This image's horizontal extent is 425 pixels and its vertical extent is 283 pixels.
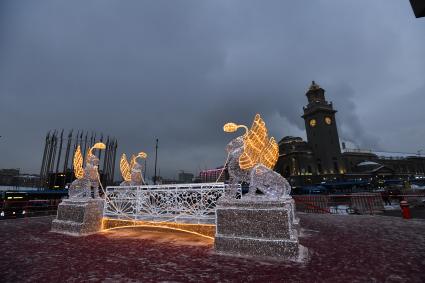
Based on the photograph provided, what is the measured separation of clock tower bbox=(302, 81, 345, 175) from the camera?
51562mm

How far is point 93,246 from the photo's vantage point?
5957 mm

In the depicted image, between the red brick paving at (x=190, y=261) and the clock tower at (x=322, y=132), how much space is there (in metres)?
49.3

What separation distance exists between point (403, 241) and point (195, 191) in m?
5.85

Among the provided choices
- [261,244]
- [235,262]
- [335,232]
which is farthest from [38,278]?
[335,232]

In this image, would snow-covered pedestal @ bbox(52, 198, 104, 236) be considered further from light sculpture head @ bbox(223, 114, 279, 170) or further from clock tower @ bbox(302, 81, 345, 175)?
clock tower @ bbox(302, 81, 345, 175)

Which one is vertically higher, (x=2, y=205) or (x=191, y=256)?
(x=2, y=205)

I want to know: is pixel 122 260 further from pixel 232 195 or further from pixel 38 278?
pixel 232 195

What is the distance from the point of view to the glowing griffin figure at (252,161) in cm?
571

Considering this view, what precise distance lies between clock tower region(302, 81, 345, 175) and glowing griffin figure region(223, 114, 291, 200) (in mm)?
51085

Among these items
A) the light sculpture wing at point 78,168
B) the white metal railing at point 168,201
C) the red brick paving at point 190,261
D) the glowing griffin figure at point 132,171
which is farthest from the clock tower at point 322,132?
the light sculpture wing at point 78,168

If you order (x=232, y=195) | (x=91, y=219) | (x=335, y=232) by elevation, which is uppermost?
(x=232, y=195)

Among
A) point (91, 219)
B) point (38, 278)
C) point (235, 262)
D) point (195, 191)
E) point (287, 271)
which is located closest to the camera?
point (38, 278)

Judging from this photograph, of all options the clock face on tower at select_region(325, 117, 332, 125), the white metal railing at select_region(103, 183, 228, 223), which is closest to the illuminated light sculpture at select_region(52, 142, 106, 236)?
the white metal railing at select_region(103, 183, 228, 223)

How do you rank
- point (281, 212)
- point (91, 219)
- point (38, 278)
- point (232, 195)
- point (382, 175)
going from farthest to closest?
point (382, 175) → point (91, 219) → point (232, 195) → point (281, 212) → point (38, 278)
